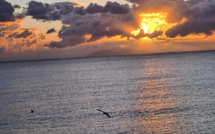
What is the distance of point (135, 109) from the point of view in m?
61.5

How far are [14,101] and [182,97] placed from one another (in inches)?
1708

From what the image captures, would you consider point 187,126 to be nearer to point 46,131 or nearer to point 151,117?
point 151,117

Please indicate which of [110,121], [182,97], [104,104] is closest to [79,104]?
[104,104]

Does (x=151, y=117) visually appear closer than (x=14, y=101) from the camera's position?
Yes

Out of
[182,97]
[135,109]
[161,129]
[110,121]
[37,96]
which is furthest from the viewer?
[37,96]

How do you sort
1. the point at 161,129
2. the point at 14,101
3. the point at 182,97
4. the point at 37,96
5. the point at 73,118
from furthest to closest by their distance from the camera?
the point at 37,96, the point at 14,101, the point at 182,97, the point at 73,118, the point at 161,129

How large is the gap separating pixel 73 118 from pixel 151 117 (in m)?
14.4

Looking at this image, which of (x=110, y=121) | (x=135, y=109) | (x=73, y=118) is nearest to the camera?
(x=110, y=121)

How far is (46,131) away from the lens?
47.5 meters

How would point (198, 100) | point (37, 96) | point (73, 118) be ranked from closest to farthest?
point (73, 118)
point (198, 100)
point (37, 96)

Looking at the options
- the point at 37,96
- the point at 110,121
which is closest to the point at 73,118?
the point at 110,121

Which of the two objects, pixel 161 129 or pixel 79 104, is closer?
pixel 161 129

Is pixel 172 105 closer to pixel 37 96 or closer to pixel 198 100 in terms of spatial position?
pixel 198 100

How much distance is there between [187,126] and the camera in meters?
47.3
